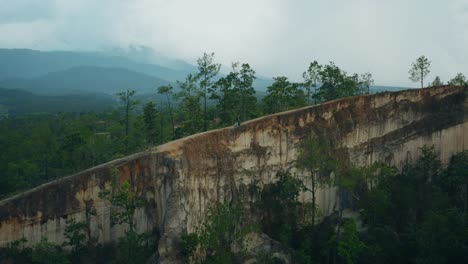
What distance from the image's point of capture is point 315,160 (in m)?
29.6

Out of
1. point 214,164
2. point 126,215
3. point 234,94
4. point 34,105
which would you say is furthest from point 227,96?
point 34,105

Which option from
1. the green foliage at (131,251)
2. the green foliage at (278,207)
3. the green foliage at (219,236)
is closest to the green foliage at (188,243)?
the green foliage at (219,236)

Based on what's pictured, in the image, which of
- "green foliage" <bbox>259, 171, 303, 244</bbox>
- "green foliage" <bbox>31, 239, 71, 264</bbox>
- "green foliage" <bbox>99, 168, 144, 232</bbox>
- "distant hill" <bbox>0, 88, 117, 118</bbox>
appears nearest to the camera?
"green foliage" <bbox>31, 239, 71, 264</bbox>

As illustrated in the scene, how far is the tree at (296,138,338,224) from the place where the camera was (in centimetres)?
2944

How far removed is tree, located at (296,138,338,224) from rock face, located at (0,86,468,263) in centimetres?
119

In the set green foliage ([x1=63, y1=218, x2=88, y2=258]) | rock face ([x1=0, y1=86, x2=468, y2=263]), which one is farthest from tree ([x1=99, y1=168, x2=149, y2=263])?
green foliage ([x1=63, y1=218, x2=88, y2=258])

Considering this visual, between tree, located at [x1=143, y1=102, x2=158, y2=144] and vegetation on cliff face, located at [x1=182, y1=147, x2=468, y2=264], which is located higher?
tree, located at [x1=143, y1=102, x2=158, y2=144]

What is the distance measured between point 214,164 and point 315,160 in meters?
6.67

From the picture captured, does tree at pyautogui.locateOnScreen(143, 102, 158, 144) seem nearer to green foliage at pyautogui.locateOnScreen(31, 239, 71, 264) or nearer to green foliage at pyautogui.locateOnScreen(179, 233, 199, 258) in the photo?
green foliage at pyautogui.locateOnScreen(179, 233, 199, 258)

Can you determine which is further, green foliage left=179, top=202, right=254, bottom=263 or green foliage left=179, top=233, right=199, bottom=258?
green foliage left=179, top=202, right=254, bottom=263

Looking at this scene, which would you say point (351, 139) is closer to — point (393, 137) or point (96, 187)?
point (393, 137)

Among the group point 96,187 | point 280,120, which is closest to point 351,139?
point 280,120

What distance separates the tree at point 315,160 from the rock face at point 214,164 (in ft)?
3.90

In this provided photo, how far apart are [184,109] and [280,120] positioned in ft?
43.0
